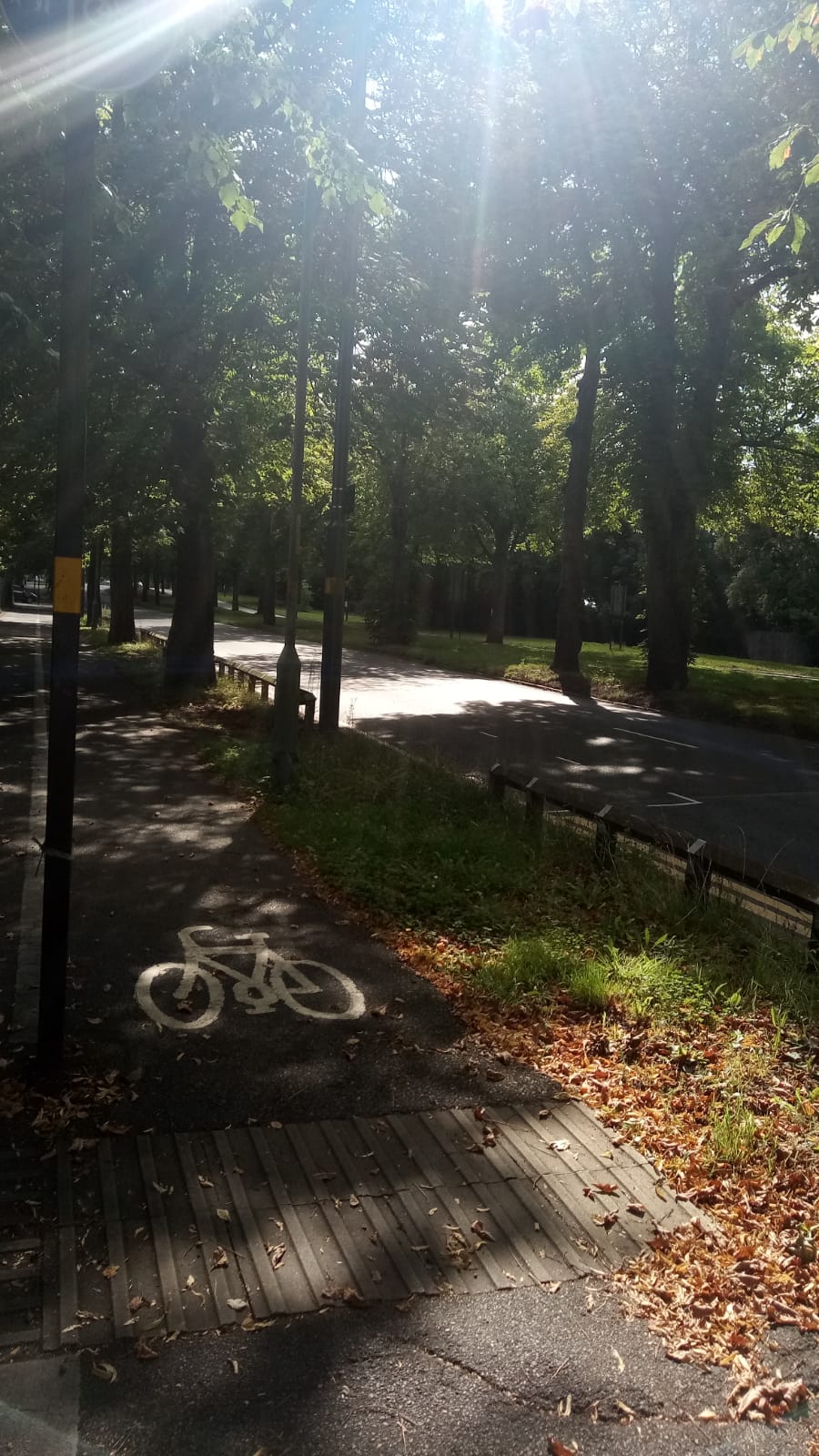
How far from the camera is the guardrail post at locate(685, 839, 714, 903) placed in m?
7.28

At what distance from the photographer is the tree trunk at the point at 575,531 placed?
27.0 m

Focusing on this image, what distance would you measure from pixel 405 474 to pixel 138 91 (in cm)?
3550

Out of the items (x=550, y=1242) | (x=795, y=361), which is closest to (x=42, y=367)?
(x=550, y=1242)

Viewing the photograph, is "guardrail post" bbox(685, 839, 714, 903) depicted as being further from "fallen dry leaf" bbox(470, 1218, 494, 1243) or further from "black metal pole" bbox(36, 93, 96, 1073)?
"black metal pole" bbox(36, 93, 96, 1073)

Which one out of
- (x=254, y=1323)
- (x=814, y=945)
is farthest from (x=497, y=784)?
(x=254, y=1323)

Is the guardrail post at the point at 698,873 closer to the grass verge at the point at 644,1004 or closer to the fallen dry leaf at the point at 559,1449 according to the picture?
the grass verge at the point at 644,1004

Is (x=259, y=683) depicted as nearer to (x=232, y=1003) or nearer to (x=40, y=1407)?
(x=232, y=1003)

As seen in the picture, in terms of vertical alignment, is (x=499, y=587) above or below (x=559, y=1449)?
above

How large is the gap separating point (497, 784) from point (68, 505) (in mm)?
6445

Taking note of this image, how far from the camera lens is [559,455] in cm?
3456

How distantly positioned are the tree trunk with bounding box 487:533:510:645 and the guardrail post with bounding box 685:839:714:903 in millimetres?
39942

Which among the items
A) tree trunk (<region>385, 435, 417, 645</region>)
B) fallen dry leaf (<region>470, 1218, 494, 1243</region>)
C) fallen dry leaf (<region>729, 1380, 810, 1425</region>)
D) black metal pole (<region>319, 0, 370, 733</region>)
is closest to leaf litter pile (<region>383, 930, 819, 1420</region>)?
fallen dry leaf (<region>729, 1380, 810, 1425</region>)

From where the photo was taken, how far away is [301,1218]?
12.3 feet

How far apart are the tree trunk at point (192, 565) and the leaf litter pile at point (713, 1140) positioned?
15301 mm
